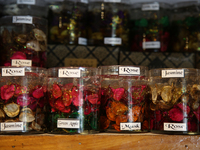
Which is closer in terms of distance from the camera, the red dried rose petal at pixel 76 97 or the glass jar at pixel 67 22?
the red dried rose petal at pixel 76 97

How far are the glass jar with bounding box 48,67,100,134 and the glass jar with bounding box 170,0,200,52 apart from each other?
0.68 m

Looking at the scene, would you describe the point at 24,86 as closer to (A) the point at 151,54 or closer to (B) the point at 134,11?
(A) the point at 151,54

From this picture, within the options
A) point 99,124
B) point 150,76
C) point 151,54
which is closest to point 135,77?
point 150,76

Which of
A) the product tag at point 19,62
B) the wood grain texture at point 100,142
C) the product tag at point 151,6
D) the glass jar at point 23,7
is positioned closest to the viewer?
the wood grain texture at point 100,142

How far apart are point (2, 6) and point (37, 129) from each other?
31.6 inches

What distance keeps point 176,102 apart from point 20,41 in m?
0.68

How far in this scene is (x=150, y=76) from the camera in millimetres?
905

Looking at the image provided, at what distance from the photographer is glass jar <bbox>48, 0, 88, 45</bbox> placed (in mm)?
1268

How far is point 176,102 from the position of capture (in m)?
0.82

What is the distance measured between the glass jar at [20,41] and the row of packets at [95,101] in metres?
0.17

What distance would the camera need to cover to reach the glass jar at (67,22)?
1268 mm

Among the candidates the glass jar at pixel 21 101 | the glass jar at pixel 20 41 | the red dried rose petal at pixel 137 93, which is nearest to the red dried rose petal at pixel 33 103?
the glass jar at pixel 21 101

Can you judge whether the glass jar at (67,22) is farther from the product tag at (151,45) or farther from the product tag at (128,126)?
the product tag at (128,126)

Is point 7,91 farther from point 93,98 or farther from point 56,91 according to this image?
point 93,98
